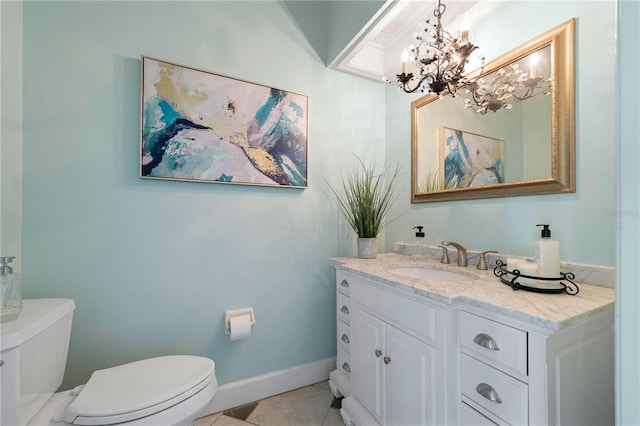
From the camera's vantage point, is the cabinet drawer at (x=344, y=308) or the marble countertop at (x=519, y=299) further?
the cabinet drawer at (x=344, y=308)

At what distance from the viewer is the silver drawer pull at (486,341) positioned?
74 centimetres

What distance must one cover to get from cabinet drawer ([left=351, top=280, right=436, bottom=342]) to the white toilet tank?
4.15 ft

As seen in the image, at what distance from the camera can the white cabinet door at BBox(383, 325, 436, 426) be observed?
0.91m

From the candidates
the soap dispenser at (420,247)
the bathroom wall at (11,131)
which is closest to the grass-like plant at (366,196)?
the soap dispenser at (420,247)

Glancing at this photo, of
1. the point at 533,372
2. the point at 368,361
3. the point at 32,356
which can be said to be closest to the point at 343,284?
the point at 368,361

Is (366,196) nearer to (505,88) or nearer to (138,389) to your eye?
(505,88)

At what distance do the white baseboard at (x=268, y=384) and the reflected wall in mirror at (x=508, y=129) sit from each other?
4.47 ft

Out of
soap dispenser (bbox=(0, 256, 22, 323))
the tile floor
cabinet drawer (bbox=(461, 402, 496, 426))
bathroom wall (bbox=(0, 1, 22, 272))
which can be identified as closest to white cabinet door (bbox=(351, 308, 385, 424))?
the tile floor

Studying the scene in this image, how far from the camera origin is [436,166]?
1575mm

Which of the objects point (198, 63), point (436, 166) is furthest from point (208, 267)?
point (436, 166)

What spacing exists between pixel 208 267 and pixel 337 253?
0.86 m

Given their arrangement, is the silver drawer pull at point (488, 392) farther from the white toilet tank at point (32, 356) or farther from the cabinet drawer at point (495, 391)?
the white toilet tank at point (32, 356)

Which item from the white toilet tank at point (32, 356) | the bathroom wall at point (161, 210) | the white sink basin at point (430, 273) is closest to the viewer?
the white toilet tank at point (32, 356)

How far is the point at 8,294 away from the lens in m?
0.85
